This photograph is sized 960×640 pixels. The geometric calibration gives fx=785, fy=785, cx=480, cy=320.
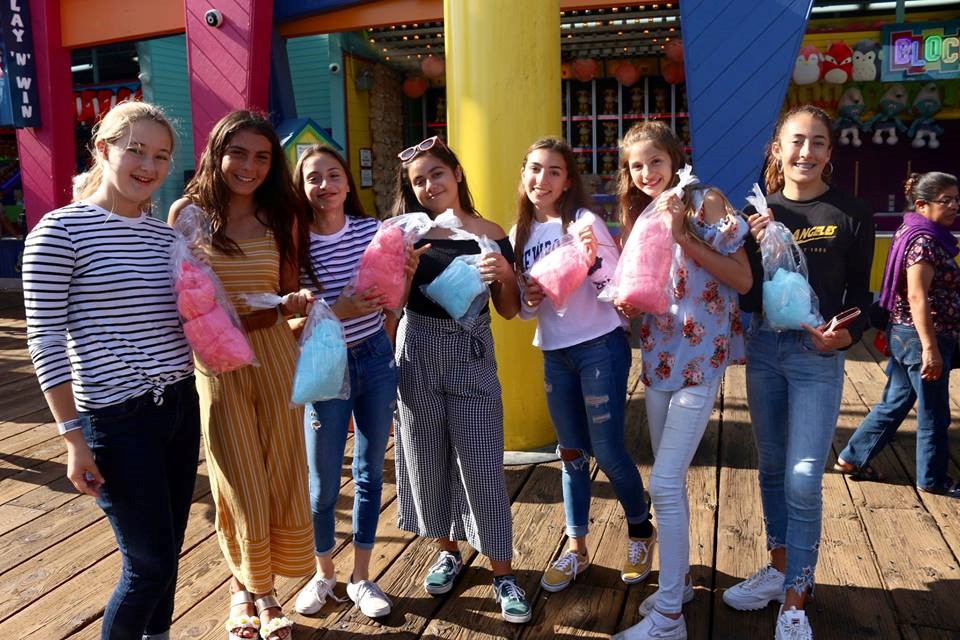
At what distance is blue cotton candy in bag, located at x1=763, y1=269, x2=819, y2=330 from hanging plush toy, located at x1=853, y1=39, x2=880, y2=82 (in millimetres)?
7743

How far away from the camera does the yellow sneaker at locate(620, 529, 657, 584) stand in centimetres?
282

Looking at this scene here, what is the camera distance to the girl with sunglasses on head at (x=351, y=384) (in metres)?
2.59

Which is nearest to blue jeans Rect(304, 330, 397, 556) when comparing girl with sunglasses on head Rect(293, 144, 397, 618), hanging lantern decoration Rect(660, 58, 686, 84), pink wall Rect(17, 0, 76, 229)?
girl with sunglasses on head Rect(293, 144, 397, 618)

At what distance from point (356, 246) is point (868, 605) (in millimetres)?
2126

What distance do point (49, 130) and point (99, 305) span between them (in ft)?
25.1

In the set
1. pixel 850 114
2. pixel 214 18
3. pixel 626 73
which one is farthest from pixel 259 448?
pixel 850 114

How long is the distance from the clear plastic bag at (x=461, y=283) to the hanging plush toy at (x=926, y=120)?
28.6 feet

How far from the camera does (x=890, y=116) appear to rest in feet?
30.6

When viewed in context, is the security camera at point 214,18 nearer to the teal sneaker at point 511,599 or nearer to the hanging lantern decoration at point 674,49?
the teal sneaker at point 511,599

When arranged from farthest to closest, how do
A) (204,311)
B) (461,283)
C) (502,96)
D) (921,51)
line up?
1. (921,51)
2. (502,96)
3. (461,283)
4. (204,311)

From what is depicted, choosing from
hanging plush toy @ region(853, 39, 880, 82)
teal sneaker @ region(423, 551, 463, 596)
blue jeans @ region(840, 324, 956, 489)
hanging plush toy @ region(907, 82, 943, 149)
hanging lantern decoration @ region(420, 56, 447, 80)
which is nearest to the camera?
teal sneaker @ region(423, 551, 463, 596)

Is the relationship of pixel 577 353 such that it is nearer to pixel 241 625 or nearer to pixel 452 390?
pixel 452 390

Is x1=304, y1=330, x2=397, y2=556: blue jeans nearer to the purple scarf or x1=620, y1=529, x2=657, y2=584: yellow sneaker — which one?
x1=620, y1=529, x2=657, y2=584: yellow sneaker

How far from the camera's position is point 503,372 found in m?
4.16
